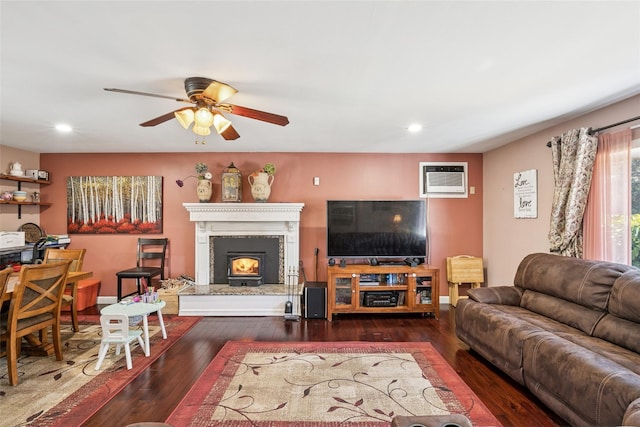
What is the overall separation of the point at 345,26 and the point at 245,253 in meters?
3.62

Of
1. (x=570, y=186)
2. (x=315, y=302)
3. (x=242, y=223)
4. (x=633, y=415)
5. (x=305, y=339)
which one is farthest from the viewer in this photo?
(x=242, y=223)

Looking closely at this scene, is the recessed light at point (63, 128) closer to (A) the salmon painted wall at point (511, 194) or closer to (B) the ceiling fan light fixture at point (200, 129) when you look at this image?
(B) the ceiling fan light fixture at point (200, 129)

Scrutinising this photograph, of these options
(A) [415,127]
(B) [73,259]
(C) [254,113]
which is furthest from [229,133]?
(B) [73,259]

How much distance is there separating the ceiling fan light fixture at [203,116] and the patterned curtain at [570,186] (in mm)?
3304

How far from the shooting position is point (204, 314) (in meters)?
4.32

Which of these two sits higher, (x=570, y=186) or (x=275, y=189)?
(x=275, y=189)

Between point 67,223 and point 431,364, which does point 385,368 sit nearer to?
point 431,364

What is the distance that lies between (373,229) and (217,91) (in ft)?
9.55

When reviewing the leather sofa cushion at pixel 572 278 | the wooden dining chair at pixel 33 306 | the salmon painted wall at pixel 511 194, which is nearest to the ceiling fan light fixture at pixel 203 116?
the wooden dining chair at pixel 33 306

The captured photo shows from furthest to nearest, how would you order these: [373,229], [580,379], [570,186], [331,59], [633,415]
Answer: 1. [373,229]
2. [570,186]
3. [331,59]
4. [580,379]
5. [633,415]

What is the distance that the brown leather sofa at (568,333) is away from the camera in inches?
70.6

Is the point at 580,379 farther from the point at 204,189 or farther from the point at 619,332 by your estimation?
the point at 204,189

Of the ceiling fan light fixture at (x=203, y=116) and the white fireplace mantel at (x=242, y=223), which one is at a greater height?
the ceiling fan light fixture at (x=203, y=116)

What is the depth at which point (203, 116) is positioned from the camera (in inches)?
92.5
